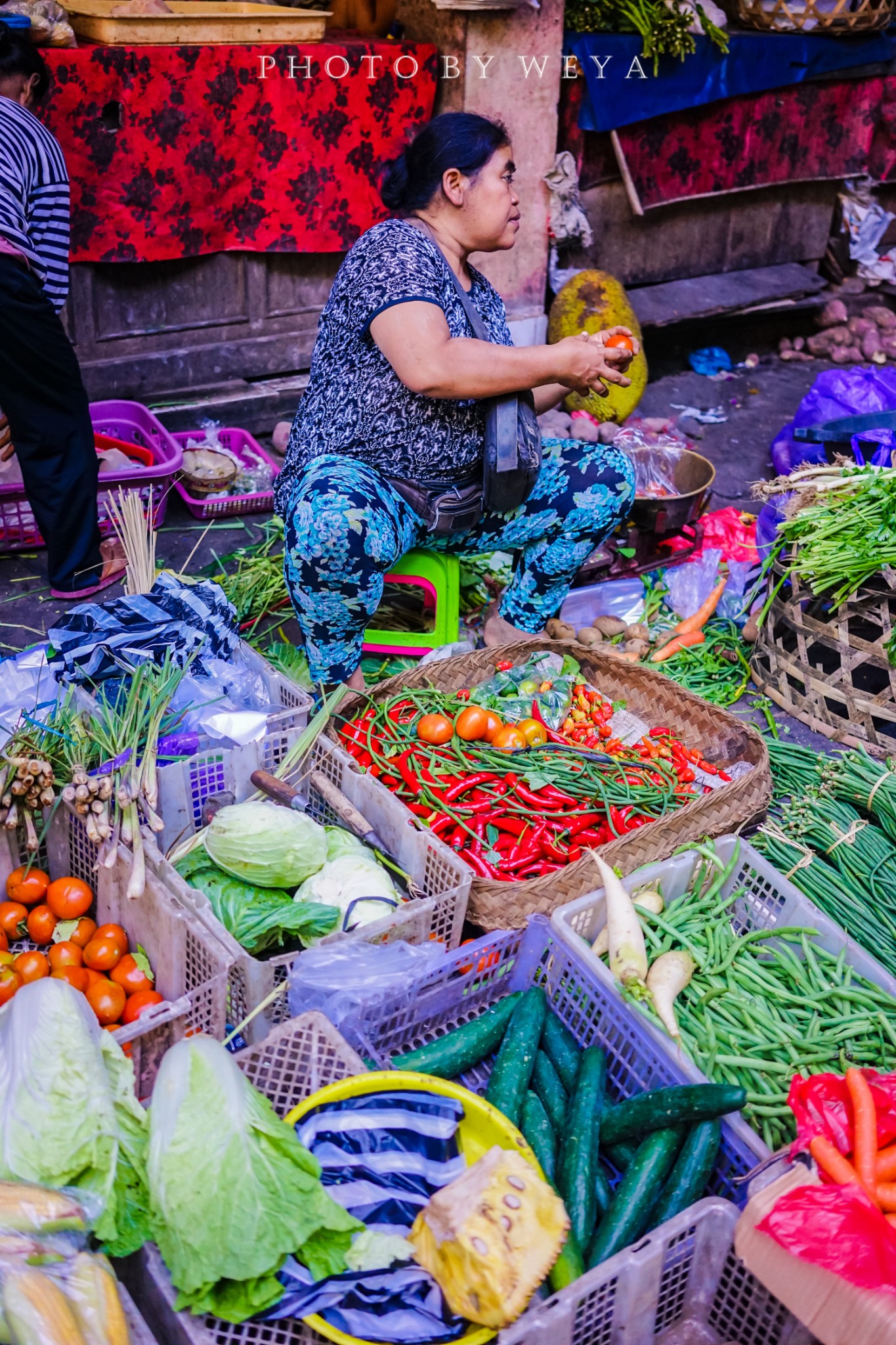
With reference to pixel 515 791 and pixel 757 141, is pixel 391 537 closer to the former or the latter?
pixel 515 791

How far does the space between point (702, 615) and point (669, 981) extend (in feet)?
6.78

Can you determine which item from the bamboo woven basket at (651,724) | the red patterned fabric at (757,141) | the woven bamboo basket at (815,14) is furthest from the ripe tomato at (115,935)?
the woven bamboo basket at (815,14)

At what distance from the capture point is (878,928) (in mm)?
2637

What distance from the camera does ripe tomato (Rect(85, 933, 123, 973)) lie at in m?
2.34

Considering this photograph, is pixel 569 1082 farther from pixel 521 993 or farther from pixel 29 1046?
pixel 29 1046

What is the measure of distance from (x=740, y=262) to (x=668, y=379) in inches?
44.7

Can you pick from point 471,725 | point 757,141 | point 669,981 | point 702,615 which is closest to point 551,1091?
point 669,981

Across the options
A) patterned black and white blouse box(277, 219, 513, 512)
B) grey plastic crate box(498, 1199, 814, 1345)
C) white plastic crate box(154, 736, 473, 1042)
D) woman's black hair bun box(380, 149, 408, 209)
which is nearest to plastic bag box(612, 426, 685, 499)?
patterned black and white blouse box(277, 219, 513, 512)

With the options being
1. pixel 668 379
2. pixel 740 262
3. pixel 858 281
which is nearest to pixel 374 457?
pixel 668 379

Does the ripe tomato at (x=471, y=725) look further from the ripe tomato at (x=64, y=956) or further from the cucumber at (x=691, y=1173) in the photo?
the cucumber at (x=691, y=1173)

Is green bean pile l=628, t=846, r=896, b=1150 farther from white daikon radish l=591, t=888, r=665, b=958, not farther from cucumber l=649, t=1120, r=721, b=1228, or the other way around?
cucumber l=649, t=1120, r=721, b=1228

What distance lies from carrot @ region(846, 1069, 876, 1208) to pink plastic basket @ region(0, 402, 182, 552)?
3.25 m

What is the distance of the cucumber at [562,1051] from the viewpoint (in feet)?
7.22

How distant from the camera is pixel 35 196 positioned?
147 inches
